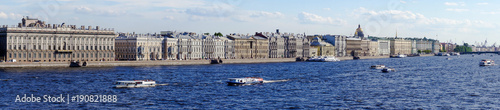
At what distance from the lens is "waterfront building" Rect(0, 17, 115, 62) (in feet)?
260

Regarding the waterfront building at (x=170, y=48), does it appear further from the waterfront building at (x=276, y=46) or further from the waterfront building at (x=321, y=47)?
the waterfront building at (x=321, y=47)

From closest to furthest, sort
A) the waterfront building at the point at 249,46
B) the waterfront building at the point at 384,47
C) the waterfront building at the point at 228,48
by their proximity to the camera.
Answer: the waterfront building at the point at 228,48 → the waterfront building at the point at 249,46 → the waterfront building at the point at 384,47

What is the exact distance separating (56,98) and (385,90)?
19.9m

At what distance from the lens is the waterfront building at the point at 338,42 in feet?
512

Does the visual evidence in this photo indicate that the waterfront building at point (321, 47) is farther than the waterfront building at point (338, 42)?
No

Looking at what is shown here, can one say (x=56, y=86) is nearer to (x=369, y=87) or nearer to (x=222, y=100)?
(x=222, y=100)

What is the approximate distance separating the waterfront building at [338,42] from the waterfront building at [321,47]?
2.79m

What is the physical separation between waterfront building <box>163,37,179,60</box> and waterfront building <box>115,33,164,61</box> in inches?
32.5

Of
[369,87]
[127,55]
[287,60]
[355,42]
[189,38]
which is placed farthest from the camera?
[355,42]

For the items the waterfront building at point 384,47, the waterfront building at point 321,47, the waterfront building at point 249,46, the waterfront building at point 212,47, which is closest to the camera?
the waterfront building at point 212,47

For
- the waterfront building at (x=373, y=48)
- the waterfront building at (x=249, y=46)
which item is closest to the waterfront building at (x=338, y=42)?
the waterfront building at (x=373, y=48)

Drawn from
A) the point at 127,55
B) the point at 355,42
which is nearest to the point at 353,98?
the point at 127,55

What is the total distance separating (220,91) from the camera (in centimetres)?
4306

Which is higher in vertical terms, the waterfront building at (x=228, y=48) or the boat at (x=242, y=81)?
the waterfront building at (x=228, y=48)
